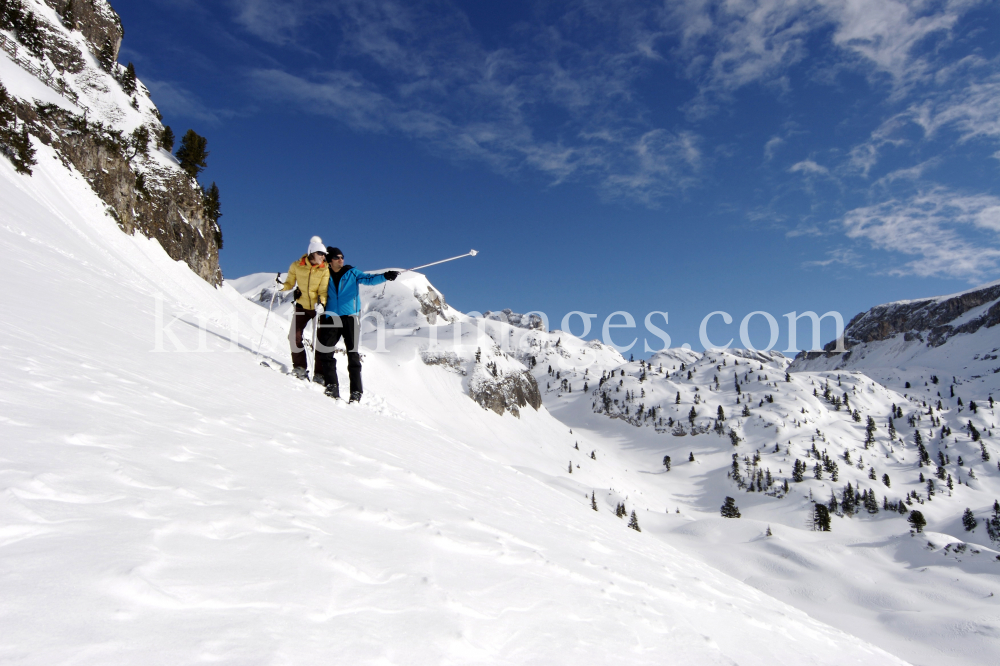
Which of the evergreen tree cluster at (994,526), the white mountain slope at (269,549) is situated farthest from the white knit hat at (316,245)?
the evergreen tree cluster at (994,526)

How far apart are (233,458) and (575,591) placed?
10.8 ft

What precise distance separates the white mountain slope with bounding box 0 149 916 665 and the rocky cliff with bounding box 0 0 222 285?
3305 cm

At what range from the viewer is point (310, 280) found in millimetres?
12211

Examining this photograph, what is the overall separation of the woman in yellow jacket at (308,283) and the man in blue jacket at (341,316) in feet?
0.63

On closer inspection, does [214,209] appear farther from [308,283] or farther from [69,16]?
[308,283]

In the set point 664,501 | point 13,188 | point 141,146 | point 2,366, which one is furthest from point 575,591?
point 664,501

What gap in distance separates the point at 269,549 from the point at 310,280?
10.2 meters

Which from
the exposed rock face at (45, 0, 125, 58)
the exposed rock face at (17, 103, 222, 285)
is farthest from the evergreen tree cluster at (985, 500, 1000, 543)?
the exposed rock face at (45, 0, 125, 58)

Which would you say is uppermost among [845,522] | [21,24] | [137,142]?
[21,24]

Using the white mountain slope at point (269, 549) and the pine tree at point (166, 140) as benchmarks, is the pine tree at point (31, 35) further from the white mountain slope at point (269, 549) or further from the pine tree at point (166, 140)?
the white mountain slope at point (269, 549)

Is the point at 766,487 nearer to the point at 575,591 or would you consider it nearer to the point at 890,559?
the point at 890,559

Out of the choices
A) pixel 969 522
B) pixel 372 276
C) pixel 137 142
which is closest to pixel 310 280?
pixel 372 276

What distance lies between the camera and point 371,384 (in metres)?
56.1

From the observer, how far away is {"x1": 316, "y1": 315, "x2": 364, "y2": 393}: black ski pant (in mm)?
12164
